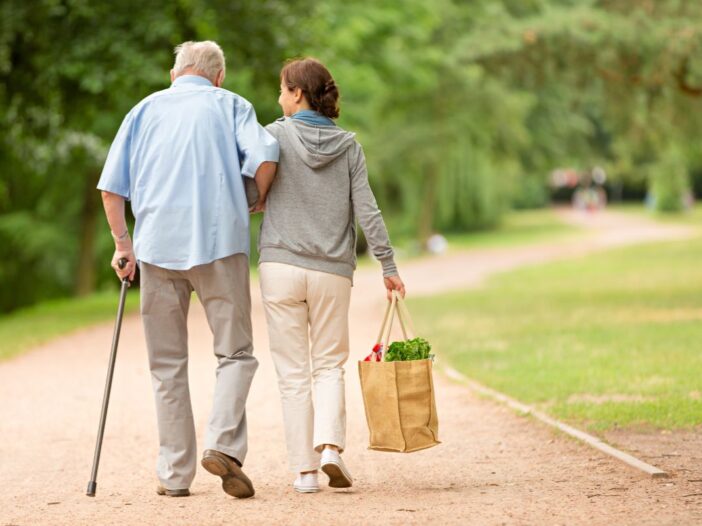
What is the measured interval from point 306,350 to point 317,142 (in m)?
0.93

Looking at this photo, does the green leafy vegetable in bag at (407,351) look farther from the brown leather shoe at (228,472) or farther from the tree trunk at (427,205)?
the tree trunk at (427,205)

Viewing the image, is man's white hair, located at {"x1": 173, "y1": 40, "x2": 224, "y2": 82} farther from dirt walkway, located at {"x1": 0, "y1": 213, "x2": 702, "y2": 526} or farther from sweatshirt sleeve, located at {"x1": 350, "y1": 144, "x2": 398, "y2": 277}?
dirt walkway, located at {"x1": 0, "y1": 213, "x2": 702, "y2": 526}

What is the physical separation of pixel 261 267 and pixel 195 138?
2.11ft

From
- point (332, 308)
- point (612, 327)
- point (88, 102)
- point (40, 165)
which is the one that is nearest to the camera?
point (332, 308)

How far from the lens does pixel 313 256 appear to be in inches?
230

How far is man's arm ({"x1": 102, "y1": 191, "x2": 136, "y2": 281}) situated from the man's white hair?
25.5 inches

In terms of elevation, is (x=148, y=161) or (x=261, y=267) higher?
(x=148, y=161)

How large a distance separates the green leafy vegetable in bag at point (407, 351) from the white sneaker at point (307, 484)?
62 cm

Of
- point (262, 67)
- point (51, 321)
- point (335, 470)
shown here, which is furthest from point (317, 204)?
point (51, 321)

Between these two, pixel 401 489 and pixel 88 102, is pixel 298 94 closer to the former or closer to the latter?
pixel 401 489

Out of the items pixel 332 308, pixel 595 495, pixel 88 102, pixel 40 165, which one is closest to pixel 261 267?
pixel 332 308

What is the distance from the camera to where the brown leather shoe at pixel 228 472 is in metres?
5.63

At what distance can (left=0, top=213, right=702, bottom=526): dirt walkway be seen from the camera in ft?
17.5

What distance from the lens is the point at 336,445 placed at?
582 centimetres
